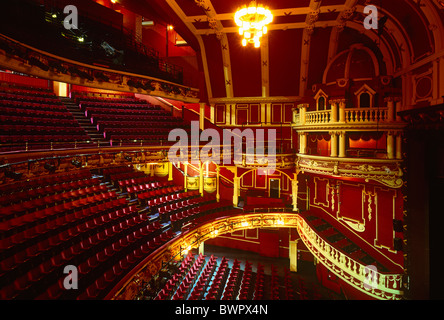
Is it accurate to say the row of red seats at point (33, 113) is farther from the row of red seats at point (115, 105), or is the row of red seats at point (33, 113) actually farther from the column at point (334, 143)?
the column at point (334, 143)

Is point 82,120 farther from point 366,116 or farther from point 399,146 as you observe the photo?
point 399,146

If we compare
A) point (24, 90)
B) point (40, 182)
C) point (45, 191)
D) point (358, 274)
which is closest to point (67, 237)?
point (45, 191)

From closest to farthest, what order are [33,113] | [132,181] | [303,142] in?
1. [33,113]
2. [132,181]
3. [303,142]

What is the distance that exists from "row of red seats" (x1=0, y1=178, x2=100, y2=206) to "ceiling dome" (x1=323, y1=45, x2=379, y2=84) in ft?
32.8

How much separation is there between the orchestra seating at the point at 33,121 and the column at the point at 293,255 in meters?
10.3

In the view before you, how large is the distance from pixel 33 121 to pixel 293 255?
1218cm

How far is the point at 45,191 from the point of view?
24.5 feet

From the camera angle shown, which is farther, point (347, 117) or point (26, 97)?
point (26, 97)

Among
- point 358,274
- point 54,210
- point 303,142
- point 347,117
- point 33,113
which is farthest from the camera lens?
point 303,142

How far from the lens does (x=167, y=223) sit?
31.0 ft

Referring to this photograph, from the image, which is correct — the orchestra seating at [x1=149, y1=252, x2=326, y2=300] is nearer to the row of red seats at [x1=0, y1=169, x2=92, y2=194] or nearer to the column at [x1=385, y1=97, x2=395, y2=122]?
the row of red seats at [x1=0, y1=169, x2=92, y2=194]

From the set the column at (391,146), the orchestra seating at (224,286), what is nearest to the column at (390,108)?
the column at (391,146)
